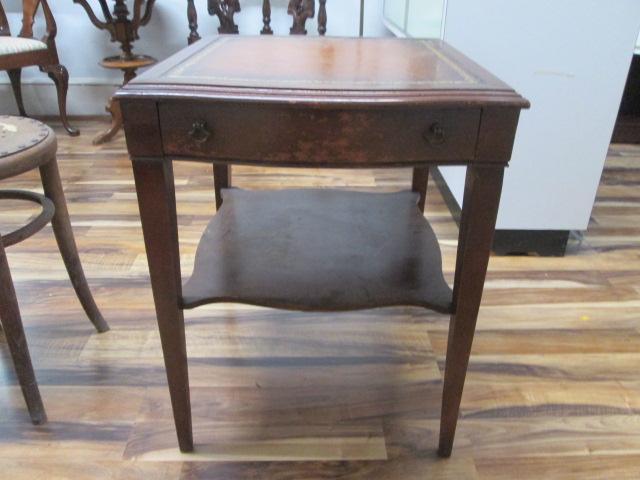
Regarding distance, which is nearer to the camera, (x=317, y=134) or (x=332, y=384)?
(x=317, y=134)

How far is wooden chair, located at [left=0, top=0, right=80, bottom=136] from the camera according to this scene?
6.56 ft

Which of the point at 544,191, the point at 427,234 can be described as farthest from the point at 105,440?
the point at 544,191

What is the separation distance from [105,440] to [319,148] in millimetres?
632

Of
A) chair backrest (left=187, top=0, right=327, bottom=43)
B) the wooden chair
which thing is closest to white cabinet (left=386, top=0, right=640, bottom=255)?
chair backrest (left=187, top=0, right=327, bottom=43)

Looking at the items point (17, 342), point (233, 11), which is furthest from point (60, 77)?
point (17, 342)

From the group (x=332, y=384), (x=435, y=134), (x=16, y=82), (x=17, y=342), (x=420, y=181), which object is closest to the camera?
(x=435, y=134)

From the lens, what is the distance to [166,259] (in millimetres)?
698

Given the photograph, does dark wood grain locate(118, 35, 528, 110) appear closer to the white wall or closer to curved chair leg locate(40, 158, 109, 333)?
curved chair leg locate(40, 158, 109, 333)

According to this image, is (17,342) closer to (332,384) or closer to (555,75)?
(332,384)

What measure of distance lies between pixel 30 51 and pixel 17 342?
1.66 m

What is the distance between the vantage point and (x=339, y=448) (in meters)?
0.87

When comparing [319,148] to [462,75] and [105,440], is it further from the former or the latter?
[105,440]

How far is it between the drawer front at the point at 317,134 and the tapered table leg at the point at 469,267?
4 centimetres

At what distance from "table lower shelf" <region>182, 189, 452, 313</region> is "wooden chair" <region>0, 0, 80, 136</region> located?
145 centimetres
